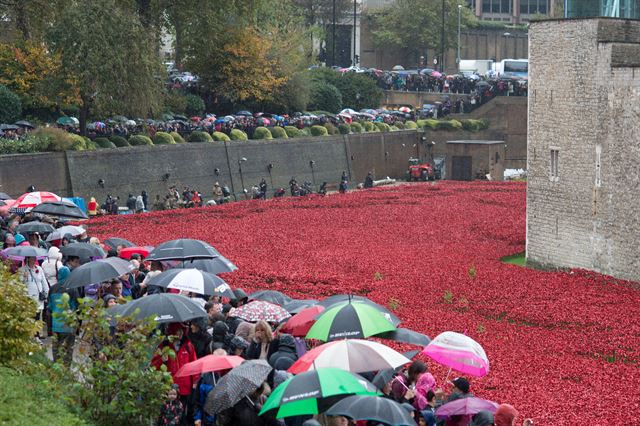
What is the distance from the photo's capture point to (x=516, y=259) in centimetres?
3491

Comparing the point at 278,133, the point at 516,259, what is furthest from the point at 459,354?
the point at 278,133

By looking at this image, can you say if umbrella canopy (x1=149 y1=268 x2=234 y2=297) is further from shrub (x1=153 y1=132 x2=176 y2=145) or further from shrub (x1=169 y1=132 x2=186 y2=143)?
shrub (x1=169 y1=132 x2=186 y2=143)

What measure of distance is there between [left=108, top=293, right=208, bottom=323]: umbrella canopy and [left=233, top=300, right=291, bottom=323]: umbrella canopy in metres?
1.10

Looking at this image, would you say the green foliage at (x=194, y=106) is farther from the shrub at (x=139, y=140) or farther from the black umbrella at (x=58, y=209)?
the black umbrella at (x=58, y=209)

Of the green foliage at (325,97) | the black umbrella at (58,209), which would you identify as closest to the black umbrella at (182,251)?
the black umbrella at (58,209)

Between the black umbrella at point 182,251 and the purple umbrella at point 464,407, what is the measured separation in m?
8.51

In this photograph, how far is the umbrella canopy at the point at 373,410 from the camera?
1198 centimetres

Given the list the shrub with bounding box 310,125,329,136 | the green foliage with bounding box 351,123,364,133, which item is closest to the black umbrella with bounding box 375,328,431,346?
the shrub with bounding box 310,125,329,136

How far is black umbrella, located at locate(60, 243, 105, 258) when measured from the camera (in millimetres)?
21156

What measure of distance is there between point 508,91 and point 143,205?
32.0 meters

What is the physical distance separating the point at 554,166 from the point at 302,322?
58.8ft

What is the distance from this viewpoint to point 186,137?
180 ft

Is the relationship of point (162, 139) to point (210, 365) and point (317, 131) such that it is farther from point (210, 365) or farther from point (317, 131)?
point (210, 365)

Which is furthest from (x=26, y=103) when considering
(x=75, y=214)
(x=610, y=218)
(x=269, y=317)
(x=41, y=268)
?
(x=269, y=317)
